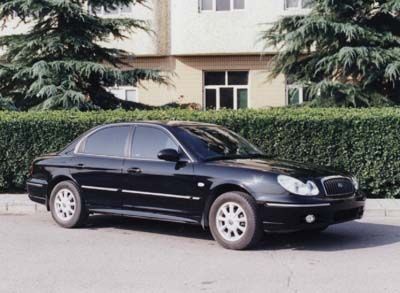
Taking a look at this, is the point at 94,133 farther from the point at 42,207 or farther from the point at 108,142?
the point at 42,207

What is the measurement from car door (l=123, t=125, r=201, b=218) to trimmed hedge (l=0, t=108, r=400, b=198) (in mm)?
3907

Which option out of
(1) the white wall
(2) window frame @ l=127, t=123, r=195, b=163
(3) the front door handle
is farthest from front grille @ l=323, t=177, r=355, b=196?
(1) the white wall

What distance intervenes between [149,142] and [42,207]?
3.51 meters

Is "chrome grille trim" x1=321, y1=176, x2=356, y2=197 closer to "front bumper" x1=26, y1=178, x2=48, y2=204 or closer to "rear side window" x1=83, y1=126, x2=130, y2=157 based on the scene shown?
"rear side window" x1=83, y1=126, x2=130, y2=157

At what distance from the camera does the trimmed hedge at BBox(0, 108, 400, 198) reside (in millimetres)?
12555

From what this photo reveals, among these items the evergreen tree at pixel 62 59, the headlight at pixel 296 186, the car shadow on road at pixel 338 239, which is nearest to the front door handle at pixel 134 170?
the car shadow on road at pixel 338 239

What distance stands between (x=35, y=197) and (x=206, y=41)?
1363cm

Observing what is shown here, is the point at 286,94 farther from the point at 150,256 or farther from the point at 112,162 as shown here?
the point at 150,256

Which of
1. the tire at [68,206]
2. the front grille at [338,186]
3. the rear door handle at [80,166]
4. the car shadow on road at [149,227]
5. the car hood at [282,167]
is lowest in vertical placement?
the car shadow on road at [149,227]

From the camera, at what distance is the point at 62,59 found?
16.3 meters

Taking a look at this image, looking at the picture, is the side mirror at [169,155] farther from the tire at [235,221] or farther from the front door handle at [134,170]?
the tire at [235,221]

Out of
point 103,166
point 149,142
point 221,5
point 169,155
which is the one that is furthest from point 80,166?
point 221,5

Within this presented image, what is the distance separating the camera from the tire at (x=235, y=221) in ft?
26.3

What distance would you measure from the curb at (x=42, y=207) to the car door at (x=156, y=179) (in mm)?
3223
